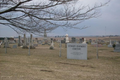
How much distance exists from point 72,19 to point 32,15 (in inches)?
66.9

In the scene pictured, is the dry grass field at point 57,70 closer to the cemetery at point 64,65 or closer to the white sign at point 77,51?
the cemetery at point 64,65

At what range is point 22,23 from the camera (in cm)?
663

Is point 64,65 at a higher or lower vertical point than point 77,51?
lower

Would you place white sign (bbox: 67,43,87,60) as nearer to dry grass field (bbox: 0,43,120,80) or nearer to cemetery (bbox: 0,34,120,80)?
cemetery (bbox: 0,34,120,80)

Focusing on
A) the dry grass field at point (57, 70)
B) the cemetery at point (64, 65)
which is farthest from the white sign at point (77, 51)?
the dry grass field at point (57, 70)

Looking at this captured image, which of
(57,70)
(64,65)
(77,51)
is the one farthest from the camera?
(77,51)

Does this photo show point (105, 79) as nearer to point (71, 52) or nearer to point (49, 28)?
point (49, 28)

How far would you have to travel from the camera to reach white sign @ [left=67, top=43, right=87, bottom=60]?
11.6 metres

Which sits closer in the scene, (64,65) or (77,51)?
(64,65)

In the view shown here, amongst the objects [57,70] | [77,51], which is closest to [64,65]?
[57,70]

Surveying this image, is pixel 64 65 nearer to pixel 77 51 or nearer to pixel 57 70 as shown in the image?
pixel 57 70

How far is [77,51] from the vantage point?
38.7ft

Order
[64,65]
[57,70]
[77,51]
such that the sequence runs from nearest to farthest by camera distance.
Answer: [57,70]
[64,65]
[77,51]

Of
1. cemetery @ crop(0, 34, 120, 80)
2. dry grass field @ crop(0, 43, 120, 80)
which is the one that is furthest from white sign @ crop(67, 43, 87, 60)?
dry grass field @ crop(0, 43, 120, 80)
